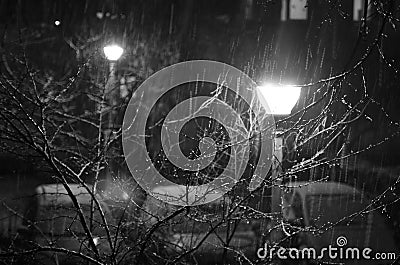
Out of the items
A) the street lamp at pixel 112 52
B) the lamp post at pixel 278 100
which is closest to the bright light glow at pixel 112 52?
the street lamp at pixel 112 52

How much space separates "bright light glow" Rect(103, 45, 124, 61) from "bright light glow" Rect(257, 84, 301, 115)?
1886 millimetres

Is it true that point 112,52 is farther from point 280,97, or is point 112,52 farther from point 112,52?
point 280,97

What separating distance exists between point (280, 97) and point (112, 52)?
7.41 ft

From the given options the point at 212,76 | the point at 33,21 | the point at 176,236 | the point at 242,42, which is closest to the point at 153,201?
the point at 176,236

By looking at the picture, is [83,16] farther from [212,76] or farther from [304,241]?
[304,241]

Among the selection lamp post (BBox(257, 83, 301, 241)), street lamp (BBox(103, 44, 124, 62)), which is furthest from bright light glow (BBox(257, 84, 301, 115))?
street lamp (BBox(103, 44, 124, 62))

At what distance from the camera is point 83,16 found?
1318 cm

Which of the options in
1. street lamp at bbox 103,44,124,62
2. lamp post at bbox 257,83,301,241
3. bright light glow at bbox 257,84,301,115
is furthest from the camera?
street lamp at bbox 103,44,124,62

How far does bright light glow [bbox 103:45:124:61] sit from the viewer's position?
256 inches

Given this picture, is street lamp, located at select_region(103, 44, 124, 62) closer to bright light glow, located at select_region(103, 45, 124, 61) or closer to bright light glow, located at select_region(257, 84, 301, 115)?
bright light glow, located at select_region(103, 45, 124, 61)

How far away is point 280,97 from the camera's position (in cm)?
536

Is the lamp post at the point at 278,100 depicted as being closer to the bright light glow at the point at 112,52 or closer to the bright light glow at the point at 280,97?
the bright light glow at the point at 280,97

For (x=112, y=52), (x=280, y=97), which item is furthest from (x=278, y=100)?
(x=112, y=52)

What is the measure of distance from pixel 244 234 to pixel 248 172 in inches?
42.3
